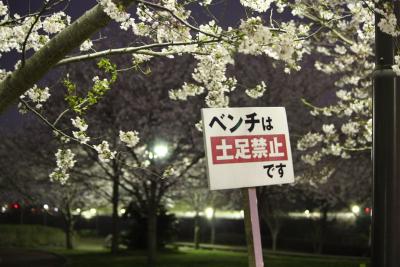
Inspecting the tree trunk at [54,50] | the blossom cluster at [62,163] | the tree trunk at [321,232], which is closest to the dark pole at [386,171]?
the tree trunk at [54,50]

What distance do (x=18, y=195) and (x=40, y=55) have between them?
24.6 metres

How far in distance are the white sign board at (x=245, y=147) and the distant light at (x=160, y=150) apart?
15.8 meters

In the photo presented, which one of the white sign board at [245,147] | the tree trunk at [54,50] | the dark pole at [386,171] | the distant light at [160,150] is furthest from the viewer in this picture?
the distant light at [160,150]

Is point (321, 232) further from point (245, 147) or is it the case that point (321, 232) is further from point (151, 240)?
point (245, 147)

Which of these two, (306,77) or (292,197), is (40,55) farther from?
(292,197)

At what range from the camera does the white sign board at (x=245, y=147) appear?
170 inches

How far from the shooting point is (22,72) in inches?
186

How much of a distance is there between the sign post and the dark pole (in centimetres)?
80

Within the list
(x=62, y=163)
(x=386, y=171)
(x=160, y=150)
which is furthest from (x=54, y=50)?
(x=160, y=150)

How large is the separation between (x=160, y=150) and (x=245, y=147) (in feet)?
52.6

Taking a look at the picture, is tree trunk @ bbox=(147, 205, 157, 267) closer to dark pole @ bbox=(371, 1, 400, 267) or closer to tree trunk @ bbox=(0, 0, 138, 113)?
tree trunk @ bbox=(0, 0, 138, 113)

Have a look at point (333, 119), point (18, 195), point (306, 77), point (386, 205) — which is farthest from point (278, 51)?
point (18, 195)

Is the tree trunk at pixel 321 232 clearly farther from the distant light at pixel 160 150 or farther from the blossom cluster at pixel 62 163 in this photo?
the blossom cluster at pixel 62 163

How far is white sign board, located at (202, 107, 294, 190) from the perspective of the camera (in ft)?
14.2
